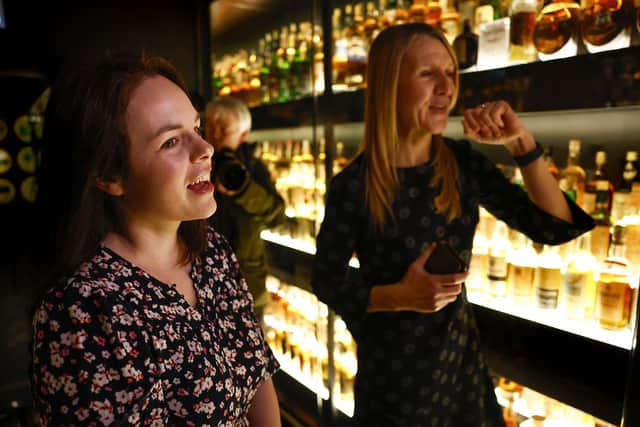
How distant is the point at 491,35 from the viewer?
1.48 metres

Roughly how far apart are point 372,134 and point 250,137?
2253 mm

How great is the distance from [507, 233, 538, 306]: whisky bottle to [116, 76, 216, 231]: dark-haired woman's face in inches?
40.5

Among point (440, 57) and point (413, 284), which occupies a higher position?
point (440, 57)

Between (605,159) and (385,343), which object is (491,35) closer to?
(605,159)

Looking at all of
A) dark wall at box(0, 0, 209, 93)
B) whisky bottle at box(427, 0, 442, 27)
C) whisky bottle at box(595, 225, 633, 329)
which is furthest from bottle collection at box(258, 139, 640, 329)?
dark wall at box(0, 0, 209, 93)

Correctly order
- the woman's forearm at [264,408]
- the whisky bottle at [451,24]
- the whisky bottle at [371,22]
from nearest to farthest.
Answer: the woman's forearm at [264,408] < the whisky bottle at [451,24] < the whisky bottle at [371,22]

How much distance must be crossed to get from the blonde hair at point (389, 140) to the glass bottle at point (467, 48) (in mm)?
378

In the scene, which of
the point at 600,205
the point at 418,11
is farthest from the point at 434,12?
the point at 600,205

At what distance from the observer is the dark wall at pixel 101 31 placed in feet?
8.68

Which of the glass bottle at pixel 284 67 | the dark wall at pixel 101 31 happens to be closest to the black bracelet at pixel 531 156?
the glass bottle at pixel 284 67

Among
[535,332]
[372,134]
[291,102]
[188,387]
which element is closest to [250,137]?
[291,102]

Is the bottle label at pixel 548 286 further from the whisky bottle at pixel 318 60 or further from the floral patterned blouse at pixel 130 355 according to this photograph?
the whisky bottle at pixel 318 60

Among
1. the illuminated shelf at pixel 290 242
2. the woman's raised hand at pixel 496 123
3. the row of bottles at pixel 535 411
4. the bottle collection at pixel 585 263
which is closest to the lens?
the woman's raised hand at pixel 496 123

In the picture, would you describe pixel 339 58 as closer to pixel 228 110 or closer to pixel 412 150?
pixel 228 110
